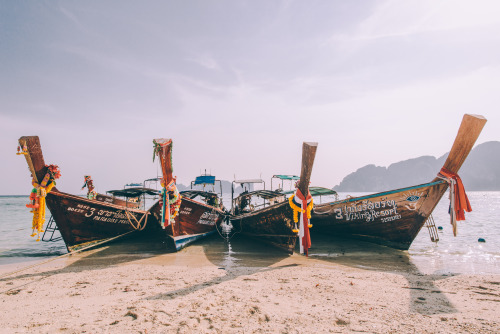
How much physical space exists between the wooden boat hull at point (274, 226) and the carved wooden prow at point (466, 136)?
4590mm

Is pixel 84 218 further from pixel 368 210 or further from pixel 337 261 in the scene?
pixel 368 210

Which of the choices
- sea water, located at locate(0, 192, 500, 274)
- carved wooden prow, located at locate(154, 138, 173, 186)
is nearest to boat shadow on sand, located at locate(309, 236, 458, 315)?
sea water, located at locate(0, 192, 500, 274)

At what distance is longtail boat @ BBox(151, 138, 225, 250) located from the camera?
790cm

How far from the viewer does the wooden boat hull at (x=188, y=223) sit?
9.30m

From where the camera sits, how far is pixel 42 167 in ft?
21.9

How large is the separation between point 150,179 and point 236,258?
450 inches

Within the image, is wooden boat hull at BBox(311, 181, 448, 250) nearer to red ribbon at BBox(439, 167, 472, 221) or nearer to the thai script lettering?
the thai script lettering

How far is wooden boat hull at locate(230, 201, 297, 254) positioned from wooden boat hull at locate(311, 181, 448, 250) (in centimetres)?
273

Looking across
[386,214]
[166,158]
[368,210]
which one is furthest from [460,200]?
[166,158]

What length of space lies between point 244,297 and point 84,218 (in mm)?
7051

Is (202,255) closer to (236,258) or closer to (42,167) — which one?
(236,258)

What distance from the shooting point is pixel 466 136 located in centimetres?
655

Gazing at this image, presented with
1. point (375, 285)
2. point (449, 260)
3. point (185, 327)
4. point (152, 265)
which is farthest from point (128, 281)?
point (449, 260)

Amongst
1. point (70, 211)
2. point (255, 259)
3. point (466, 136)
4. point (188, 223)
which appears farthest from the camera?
point (188, 223)
